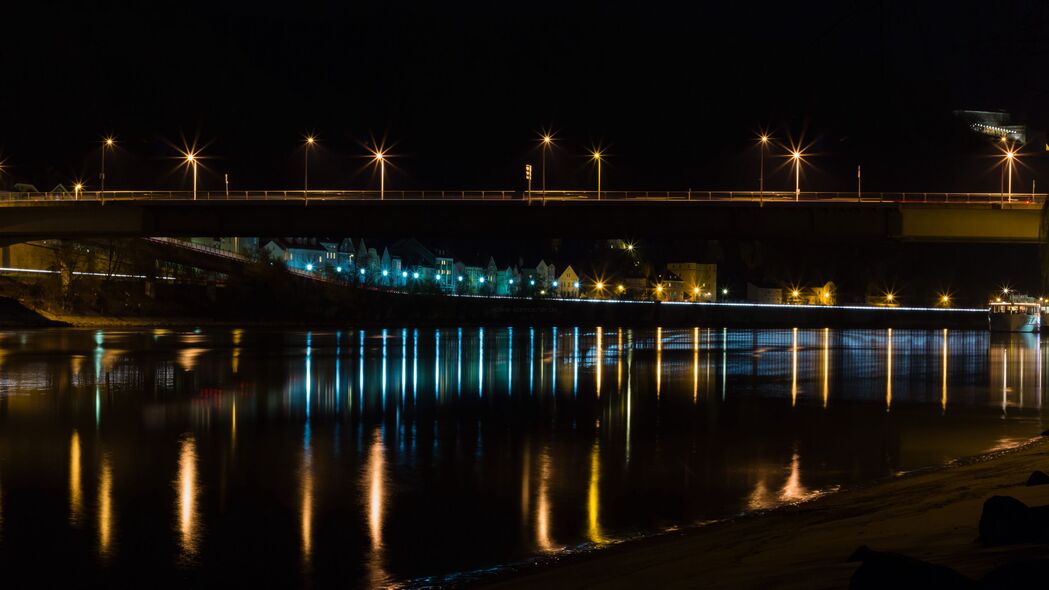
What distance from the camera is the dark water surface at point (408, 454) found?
1675cm

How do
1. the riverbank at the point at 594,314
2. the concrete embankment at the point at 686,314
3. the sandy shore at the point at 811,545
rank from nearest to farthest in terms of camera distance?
the sandy shore at the point at 811,545, the riverbank at the point at 594,314, the concrete embankment at the point at 686,314

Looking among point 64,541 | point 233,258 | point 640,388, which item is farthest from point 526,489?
Result: point 233,258

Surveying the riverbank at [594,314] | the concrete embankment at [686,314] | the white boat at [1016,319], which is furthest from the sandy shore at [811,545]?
the concrete embankment at [686,314]

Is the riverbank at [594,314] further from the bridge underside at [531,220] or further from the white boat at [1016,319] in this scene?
the bridge underside at [531,220]

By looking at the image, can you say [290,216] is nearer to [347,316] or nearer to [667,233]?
[667,233]

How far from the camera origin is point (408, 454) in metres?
26.1

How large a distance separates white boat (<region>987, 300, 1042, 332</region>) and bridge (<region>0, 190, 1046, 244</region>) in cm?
6766

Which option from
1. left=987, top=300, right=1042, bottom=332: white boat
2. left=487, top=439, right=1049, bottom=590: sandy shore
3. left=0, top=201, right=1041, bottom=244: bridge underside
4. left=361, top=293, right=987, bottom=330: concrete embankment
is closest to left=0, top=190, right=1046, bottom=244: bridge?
left=0, top=201, right=1041, bottom=244: bridge underside

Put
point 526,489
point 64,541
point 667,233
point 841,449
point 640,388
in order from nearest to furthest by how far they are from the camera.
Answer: point 64,541 → point 526,489 → point 841,449 → point 640,388 → point 667,233

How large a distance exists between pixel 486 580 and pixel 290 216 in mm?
64243

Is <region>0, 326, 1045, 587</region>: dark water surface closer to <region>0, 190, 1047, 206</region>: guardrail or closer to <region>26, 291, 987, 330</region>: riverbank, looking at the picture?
<region>0, 190, 1047, 206</region>: guardrail

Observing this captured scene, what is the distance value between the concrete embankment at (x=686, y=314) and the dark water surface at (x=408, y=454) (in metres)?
101

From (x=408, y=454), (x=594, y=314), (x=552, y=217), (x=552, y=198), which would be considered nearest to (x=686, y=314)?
(x=594, y=314)

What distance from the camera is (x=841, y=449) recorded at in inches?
1081
